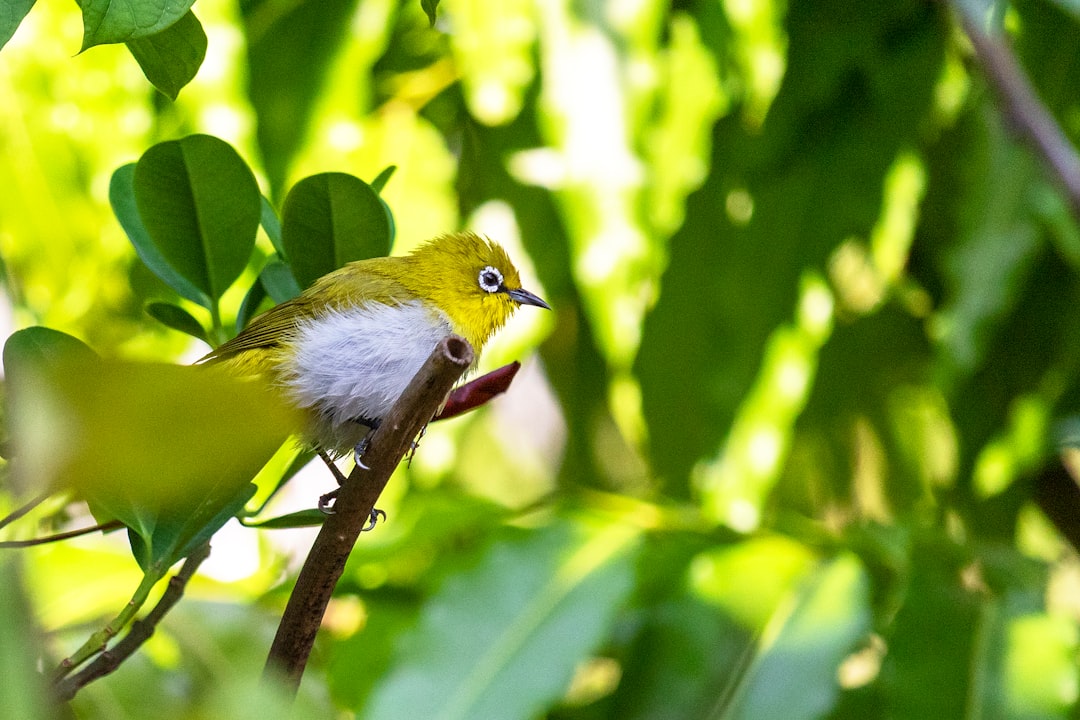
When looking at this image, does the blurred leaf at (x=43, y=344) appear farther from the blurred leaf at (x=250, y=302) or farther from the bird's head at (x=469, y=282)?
the bird's head at (x=469, y=282)

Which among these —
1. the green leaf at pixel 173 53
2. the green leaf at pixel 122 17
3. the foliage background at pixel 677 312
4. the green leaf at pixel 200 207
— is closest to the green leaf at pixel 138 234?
the green leaf at pixel 200 207

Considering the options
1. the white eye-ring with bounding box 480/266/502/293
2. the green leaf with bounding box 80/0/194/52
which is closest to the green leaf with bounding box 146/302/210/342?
the green leaf with bounding box 80/0/194/52

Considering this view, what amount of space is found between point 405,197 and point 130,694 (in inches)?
53.8

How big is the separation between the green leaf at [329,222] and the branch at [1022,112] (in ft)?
2.91

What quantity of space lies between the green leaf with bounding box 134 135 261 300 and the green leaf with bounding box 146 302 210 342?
0.04 metres

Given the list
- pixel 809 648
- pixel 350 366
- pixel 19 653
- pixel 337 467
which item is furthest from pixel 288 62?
pixel 19 653

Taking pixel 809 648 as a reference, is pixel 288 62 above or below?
above

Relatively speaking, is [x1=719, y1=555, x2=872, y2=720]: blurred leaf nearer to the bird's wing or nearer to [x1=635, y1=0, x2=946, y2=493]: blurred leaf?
[x1=635, y1=0, x2=946, y2=493]: blurred leaf

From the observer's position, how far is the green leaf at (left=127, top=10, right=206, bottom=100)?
2.89 ft

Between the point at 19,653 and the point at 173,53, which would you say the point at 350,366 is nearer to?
the point at 173,53

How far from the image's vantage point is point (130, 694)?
5.02ft

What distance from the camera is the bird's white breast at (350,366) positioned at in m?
1.56

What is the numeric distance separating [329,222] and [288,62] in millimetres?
1352

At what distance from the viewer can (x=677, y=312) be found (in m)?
2.60
